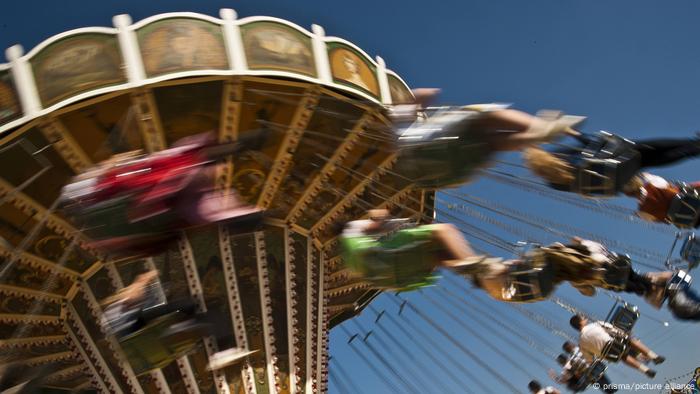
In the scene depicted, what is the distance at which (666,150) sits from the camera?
14.2ft

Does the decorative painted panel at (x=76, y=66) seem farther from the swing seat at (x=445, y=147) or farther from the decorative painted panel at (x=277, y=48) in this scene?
the swing seat at (x=445, y=147)

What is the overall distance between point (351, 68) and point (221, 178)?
1.83 m

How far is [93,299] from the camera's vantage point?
7570 millimetres

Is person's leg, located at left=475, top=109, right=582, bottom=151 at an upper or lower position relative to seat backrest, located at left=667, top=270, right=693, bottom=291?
upper

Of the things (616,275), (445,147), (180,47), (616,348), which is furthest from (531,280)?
(180,47)

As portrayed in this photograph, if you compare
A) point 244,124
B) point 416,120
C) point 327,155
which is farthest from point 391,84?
point 416,120

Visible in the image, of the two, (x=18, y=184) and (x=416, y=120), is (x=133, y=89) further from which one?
(x=416, y=120)

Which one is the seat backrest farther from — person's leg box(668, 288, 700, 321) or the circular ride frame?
the circular ride frame

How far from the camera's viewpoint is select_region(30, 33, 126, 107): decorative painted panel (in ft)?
19.5

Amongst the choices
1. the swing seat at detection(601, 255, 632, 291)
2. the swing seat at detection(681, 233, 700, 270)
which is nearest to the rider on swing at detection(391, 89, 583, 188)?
the swing seat at detection(601, 255, 632, 291)

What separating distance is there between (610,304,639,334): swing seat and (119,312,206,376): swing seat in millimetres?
4737

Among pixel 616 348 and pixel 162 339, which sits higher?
pixel 162 339

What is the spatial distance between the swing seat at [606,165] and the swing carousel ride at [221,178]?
70 centimetres

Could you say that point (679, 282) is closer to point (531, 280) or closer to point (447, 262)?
point (531, 280)
